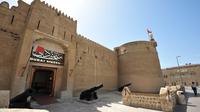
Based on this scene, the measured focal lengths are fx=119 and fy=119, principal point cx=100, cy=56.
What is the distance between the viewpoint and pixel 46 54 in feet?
31.7

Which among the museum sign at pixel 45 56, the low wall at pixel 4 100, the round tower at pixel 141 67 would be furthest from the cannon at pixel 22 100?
the round tower at pixel 141 67

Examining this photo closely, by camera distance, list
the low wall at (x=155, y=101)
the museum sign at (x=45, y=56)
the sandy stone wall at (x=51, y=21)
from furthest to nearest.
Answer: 1. the sandy stone wall at (x=51, y=21)
2. the museum sign at (x=45, y=56)
3. the low wall at (x=155, y=101)

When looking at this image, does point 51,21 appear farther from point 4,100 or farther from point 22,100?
point 4,100

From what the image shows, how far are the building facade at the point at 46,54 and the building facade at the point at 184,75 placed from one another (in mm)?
33756

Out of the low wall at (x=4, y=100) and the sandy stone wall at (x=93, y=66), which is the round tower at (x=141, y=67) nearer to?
the sandy stone wall at (x=93, y=66)

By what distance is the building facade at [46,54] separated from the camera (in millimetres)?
7777

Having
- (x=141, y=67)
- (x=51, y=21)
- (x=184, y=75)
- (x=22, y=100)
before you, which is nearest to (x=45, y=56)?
(x=51, y=21)

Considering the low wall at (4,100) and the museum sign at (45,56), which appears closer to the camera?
the low wall at (4,100)

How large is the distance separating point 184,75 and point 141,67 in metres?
35.3

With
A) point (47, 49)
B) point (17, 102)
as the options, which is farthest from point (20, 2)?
point (17, 102)

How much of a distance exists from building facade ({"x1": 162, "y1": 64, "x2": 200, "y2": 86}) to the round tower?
26.4m

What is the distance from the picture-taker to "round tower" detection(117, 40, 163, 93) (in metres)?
18.5

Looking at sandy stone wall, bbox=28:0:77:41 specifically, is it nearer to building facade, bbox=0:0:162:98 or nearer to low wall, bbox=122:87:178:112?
building facade, bbox=0:0:162:98

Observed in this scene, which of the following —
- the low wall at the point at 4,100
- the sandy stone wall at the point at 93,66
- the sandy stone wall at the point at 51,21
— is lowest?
the low wall at the point at 4,100
